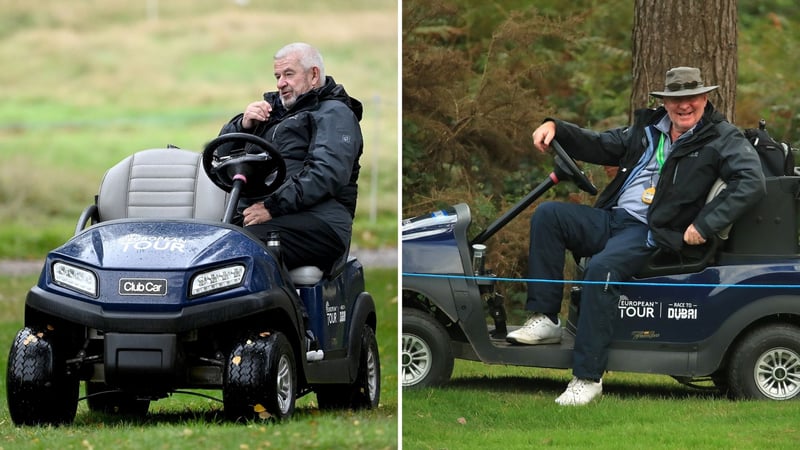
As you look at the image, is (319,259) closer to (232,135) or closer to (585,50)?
(232,135)

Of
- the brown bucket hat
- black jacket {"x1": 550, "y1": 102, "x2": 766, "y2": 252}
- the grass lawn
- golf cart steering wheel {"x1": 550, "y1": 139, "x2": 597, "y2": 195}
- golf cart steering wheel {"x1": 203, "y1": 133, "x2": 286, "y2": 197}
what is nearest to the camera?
the grass lawn

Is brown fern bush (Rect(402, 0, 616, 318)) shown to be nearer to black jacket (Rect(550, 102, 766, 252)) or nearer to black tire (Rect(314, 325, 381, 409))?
black jacket (Rect(550, 102, 766, 252))

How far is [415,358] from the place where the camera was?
533 centimetres

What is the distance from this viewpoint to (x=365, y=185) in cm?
1576

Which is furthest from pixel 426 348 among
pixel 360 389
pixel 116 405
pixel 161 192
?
pixel 116 405

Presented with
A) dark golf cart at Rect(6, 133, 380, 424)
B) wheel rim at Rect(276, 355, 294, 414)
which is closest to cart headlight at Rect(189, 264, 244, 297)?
dark golf cart at Rect(6, 133, 380, 424)

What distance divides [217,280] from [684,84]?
63.9 inches

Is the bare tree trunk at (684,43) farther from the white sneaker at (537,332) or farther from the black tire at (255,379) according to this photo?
the black tire at (255,379)

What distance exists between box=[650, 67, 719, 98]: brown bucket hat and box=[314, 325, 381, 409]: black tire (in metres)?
1.74

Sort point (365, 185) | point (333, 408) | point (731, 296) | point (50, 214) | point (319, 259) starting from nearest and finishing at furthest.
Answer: point (731, 296) → point (319, 259) → point (333, 408) → point (365, 185) → point (50, 214)

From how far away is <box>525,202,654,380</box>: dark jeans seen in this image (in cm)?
505

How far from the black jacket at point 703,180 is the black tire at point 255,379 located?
1.28 meters

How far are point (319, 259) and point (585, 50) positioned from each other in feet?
3.99

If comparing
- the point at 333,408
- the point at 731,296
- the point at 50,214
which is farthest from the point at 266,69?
the point at 731,296
